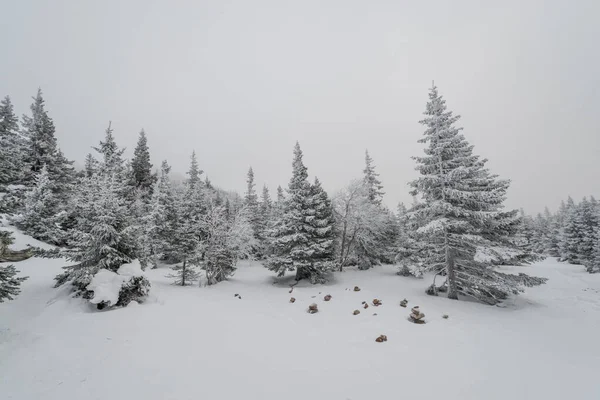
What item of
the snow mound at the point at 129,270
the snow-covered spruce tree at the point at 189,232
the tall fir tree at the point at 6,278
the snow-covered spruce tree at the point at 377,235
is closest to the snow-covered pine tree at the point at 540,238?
the snow-covered spruce tree at the point at 377,235

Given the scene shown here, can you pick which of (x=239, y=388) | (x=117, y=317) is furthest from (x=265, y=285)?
(x=239, y=388)

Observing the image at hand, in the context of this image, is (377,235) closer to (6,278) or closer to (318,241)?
(318,241)

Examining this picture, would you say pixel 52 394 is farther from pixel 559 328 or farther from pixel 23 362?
pixel 559 328

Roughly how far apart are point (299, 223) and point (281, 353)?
15455 millimetres

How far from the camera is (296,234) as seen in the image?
70.3 ft

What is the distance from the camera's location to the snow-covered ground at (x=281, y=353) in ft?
17.1

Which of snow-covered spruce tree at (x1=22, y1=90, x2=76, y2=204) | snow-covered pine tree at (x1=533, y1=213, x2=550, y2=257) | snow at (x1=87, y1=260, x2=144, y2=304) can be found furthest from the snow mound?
snow-covered pine tree at (x1=533, y1=213, x2=550, y2=257)

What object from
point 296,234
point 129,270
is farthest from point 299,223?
point 129,270

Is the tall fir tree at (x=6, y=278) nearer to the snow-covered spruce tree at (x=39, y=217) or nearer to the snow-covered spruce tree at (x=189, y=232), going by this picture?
the snow-covered spruce tree at (x=189, y=232)

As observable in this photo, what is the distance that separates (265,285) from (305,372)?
1616 centimetres

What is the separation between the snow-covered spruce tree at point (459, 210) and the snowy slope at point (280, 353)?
3.14 metres

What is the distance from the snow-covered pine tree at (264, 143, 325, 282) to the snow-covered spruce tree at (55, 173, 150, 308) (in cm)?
1181

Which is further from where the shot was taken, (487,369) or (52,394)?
(487,369)

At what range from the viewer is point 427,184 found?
52.1 ft
